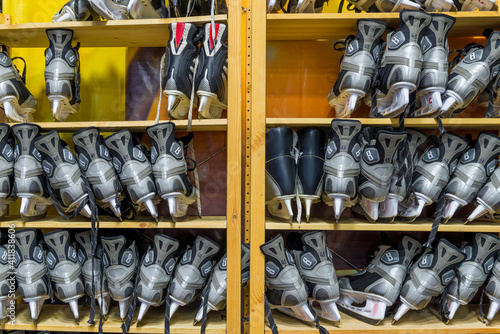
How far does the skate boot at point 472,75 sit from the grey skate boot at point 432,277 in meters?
0.50

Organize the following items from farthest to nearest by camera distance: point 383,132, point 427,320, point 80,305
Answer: point 80,305 → point 427,320 → point 383,132

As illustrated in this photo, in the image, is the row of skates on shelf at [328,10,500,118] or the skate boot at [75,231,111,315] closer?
the row of skates on shelf at [328,10,500,118]

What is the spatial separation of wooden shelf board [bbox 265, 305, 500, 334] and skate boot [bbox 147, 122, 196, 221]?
1.93 feet

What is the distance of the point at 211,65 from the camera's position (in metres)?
1.19

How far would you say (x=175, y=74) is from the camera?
46.7 inches

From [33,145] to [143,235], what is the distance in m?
0.57

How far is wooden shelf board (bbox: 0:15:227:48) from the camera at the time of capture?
48.4 inches

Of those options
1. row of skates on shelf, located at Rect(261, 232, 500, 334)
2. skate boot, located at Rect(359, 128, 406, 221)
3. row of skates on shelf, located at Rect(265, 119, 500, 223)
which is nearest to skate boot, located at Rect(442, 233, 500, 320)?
row of skates on shelf, located at Rect(261, 232, 500, 334)

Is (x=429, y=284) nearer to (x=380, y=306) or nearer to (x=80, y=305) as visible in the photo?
Answer: (x=380, y=306)

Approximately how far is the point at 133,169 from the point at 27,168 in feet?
1.28

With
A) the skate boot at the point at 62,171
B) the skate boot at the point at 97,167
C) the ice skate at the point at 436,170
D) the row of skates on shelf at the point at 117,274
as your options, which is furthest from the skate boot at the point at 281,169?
the skate boot at the point at 62,171

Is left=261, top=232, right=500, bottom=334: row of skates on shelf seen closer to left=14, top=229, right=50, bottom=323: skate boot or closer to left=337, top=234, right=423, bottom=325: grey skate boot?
left=337, top=234, right=423, bottom=325: grey skate boot

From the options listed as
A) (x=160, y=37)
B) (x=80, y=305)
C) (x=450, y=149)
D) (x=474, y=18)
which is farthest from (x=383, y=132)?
(x=80, y=305)

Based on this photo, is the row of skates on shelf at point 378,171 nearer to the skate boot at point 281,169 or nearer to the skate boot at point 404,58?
the skate boot at point 281,169
